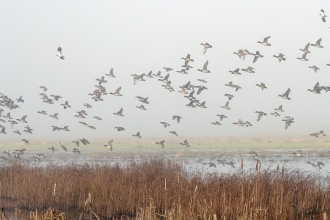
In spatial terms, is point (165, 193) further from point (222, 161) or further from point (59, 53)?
point (222, 161)

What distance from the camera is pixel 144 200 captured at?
60.4ft

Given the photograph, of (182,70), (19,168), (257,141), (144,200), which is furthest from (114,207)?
(257,141)

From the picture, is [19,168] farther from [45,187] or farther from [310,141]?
[310,141]

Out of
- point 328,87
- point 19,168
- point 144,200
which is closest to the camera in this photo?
point 144,200

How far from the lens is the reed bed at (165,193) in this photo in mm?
14641

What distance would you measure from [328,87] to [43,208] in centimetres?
1641

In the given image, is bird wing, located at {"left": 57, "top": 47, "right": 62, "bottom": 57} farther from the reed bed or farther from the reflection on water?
the reed bed

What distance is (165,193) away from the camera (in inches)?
625

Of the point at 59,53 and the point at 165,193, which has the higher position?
the point at 59,53

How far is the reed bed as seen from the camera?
48.0ft

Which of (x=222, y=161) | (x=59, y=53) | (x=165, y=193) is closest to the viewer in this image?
(x=165, y=193)

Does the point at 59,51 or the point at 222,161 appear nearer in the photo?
the point at 59,51

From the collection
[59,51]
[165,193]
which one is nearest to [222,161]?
[59,51]

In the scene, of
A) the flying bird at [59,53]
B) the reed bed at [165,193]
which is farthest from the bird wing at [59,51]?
the reed bed at [165,193]
